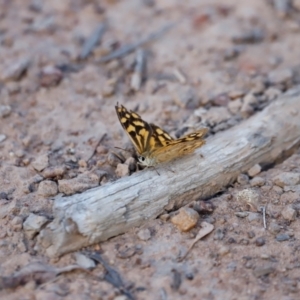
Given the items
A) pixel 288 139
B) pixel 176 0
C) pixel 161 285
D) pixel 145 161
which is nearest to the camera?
pixel 161 285

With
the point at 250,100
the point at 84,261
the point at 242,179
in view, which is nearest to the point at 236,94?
the point at 250,100

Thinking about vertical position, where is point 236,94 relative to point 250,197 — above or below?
above

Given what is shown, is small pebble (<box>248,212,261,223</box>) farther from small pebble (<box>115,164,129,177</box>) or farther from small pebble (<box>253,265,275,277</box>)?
small pebble (<box>115,164,129,177</box>)

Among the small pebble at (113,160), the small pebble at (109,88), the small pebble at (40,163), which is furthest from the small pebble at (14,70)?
the small pebble at (113,160)

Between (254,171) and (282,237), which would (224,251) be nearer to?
(282,237)

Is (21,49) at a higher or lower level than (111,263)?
higher

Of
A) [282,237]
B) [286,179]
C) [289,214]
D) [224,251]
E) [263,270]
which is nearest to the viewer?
[263,270]

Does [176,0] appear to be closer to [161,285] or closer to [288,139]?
[288,139]

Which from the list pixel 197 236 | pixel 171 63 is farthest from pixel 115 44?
pixel 197 236
